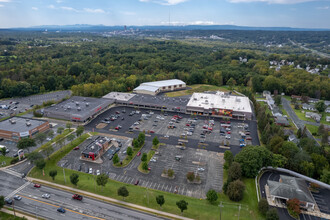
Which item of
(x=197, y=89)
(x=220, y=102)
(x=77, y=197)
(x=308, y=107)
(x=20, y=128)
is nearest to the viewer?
(x=77, y=197)

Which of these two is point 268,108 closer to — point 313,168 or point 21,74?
point 313,168

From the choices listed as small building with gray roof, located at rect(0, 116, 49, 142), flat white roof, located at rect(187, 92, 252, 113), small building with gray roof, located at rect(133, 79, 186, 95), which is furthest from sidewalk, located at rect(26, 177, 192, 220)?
small building with gray roof, located at rect(133, 79, 186, 95)

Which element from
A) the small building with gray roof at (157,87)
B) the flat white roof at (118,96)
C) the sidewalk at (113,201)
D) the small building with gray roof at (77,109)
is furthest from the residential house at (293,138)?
the small building with gray roof at (77,109)

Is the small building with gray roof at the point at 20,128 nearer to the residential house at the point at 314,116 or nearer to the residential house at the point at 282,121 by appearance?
the residential house at the point at 282,121

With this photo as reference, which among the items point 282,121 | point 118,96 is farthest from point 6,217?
point 282,121

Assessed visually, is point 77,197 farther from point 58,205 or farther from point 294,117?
point 294,117

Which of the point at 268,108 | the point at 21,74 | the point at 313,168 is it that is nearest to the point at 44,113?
the point at 21,74
